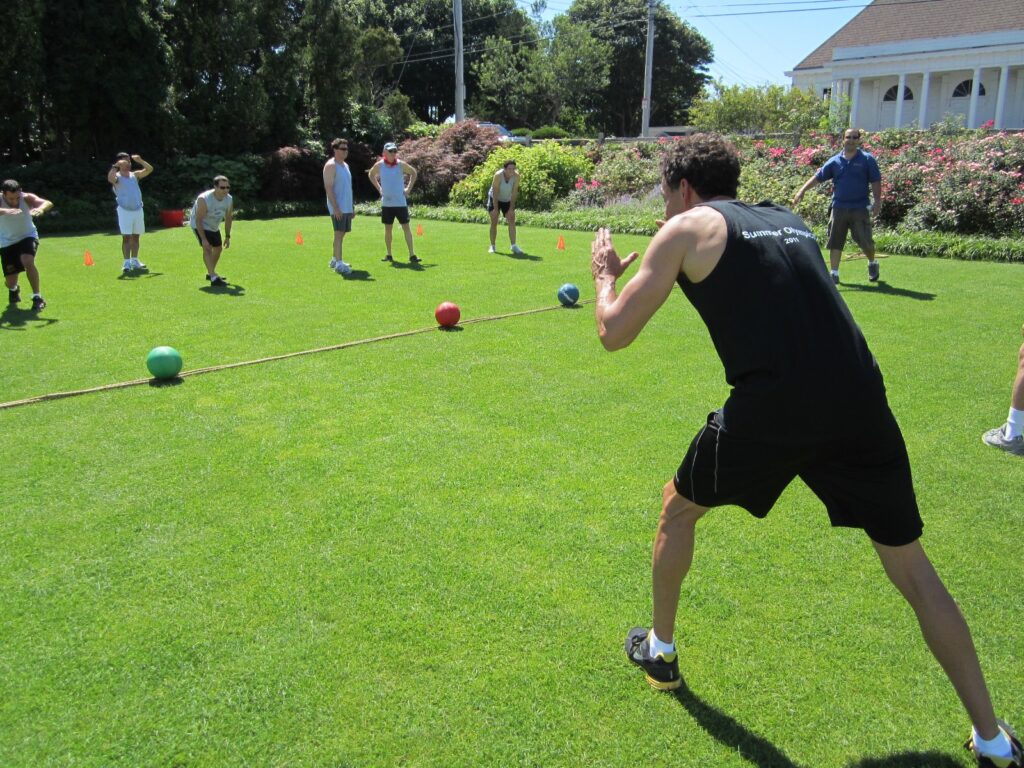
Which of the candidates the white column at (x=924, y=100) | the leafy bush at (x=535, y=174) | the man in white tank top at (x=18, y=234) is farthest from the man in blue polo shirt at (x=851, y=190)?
the white column at (x=924, y=100)

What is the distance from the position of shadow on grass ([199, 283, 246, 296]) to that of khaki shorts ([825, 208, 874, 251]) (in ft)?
27.5

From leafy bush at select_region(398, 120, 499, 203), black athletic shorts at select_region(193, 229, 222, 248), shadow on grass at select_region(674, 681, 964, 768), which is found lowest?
shadow on grass at select_region(674, 681, 964, 768)

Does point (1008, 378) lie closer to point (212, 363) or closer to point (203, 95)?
point (212, 363)

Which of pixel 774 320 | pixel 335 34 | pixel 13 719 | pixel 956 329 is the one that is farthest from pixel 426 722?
pixel 335 34

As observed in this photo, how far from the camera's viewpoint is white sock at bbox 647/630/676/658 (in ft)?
9.61

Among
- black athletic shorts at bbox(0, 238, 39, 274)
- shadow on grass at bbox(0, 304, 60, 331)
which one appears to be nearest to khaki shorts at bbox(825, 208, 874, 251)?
shadow on grass at bbox(0, 304, 60, 331)

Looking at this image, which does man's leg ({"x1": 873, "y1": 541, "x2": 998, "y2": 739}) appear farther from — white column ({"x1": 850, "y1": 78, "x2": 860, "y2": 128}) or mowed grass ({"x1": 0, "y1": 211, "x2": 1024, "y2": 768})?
white column ({"x1": 850, "y1": 78, "x2": 860, "y2": 128})

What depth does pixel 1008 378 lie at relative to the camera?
22.2ft

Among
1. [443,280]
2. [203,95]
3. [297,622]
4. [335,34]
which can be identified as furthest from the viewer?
[335,34]

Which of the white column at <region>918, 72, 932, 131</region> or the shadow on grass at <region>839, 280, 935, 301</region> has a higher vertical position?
the white column at <region>918, 72, 932, 131</region>

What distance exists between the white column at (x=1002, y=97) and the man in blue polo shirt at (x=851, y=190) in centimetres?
3300

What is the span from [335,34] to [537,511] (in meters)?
29.8

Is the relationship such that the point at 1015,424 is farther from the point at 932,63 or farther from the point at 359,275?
the point at 932,63

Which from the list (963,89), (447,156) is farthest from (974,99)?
(447,156)
